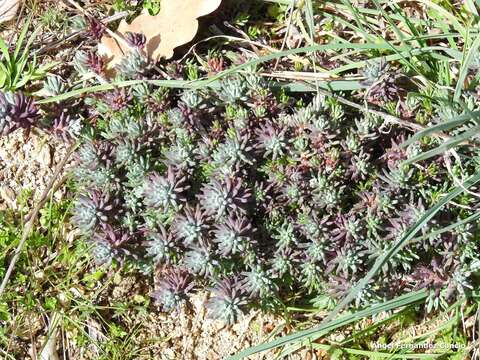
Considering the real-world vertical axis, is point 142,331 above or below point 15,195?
below

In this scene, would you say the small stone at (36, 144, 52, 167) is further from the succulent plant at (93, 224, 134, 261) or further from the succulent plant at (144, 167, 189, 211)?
the succulent plant at (144, 167, 189, 211)

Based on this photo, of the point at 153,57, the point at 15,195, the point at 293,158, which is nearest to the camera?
the point at 293,158

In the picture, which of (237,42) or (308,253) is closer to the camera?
(308,253)

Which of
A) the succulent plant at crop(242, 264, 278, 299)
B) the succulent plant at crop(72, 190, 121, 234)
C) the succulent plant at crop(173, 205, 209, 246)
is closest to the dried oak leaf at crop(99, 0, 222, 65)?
the succulent plant at crop(72, 190, 121, 234)

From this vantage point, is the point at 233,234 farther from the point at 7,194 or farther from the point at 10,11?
the point at 10,11

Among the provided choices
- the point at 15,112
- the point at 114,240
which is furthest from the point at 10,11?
the point at 114,240

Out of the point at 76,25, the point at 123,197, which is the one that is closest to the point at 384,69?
the point at 123,197

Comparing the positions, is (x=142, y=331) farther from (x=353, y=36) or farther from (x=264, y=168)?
(x=353, y=36)
